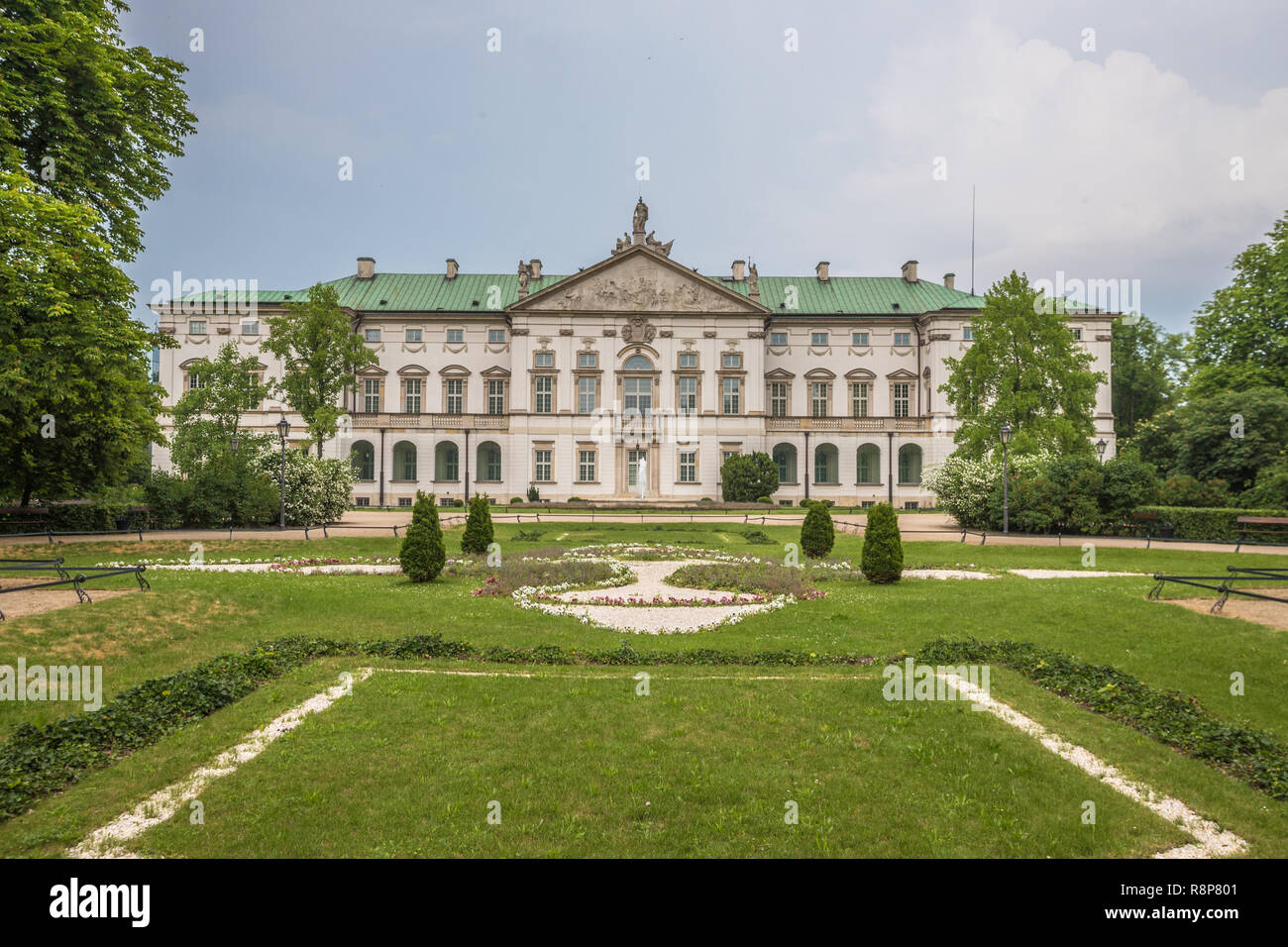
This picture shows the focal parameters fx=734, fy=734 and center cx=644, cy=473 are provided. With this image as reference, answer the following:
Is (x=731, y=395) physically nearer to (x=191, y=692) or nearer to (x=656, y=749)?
(x=191, y=692)

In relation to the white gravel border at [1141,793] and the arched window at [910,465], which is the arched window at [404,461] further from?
the white gravel border at [1141,793]

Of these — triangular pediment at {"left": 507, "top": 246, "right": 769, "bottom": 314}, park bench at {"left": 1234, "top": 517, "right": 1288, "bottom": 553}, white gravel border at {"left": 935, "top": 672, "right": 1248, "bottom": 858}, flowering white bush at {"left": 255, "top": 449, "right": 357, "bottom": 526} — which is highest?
triangular pediment at {"left": 507, "top": 246, "right": 769, "bottom": 314}

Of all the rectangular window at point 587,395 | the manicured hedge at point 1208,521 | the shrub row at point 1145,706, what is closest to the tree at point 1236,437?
the manicured hedge at point 1208,521

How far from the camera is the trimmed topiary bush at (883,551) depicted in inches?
656

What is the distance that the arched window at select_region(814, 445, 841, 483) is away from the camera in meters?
55.7

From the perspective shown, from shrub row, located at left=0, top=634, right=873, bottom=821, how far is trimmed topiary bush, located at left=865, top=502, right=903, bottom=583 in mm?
6946

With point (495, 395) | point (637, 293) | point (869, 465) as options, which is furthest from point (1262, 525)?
point (495, 395)

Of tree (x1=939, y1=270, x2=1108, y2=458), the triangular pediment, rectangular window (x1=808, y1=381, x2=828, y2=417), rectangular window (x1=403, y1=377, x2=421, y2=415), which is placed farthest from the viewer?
rectangular window (x1=808, y1=381, x2=828, y2=417)

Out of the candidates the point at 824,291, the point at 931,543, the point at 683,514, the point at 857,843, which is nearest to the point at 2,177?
the point at 857,843

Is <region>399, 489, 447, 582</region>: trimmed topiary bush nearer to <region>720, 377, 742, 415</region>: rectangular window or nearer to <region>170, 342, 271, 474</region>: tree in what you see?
<region>170, 342, 271, 474</region>: tree

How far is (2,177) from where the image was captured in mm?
15719

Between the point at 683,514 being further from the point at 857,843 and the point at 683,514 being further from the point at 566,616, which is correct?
the point at 857,843

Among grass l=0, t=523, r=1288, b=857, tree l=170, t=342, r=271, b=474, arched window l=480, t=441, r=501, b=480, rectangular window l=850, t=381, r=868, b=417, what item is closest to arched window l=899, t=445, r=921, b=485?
rectangular window l=850, t=381, r=868, b=417

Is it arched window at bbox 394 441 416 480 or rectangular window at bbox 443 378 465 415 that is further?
rectangular window at bbox 443 378 465 415
